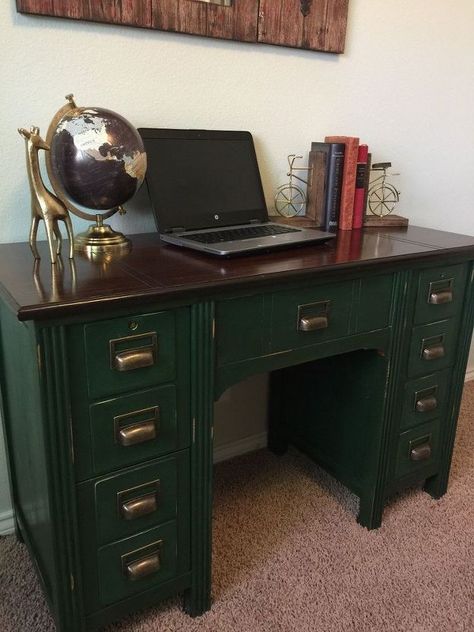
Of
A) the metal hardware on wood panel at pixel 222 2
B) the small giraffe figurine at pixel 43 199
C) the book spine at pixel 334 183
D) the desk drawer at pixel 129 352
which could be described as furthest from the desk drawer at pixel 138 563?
the metal hardware on wood panel at pixel 222 2

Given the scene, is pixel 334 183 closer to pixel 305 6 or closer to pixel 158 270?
pixel 305 6

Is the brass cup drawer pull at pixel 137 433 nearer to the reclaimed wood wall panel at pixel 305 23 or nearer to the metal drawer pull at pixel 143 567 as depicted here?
the metal drawer pull at pixel 143 567

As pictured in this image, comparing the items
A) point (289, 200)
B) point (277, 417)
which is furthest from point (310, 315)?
point (277, 417)

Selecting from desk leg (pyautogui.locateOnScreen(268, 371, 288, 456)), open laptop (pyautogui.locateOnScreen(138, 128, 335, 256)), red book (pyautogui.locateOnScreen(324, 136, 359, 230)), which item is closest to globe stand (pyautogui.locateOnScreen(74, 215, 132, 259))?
open laptop (pyautogui.locateOnScreen(138, 128, 335, 256))

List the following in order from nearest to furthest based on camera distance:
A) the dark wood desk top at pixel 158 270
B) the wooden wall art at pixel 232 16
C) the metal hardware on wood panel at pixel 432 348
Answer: the dark wood desk top at pixel 158 270 < the wooden wall art at pixel 232 16 < the metal hardware on wood panel at pixel 432 348

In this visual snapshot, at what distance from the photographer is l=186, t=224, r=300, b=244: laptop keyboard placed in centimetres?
123

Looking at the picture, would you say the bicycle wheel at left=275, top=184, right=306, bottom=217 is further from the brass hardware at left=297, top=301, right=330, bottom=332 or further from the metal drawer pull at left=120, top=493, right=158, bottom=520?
the metal drawer pull at left=120, top=493, right=158, bottom=520

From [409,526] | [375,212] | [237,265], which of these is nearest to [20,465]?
[237,265]

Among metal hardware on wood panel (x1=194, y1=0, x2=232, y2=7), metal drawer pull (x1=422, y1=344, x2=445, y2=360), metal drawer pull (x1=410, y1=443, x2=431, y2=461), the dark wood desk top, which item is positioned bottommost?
metal drawer pull (x1=410, y1=443, x2=431, y2=461)

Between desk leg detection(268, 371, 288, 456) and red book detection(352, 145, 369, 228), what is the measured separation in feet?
1.81

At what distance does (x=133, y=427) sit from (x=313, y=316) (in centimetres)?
45

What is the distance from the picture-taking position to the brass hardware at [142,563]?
3.46 ft

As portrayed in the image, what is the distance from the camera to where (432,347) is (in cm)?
144

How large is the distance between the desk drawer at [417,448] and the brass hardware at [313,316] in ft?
1.73
